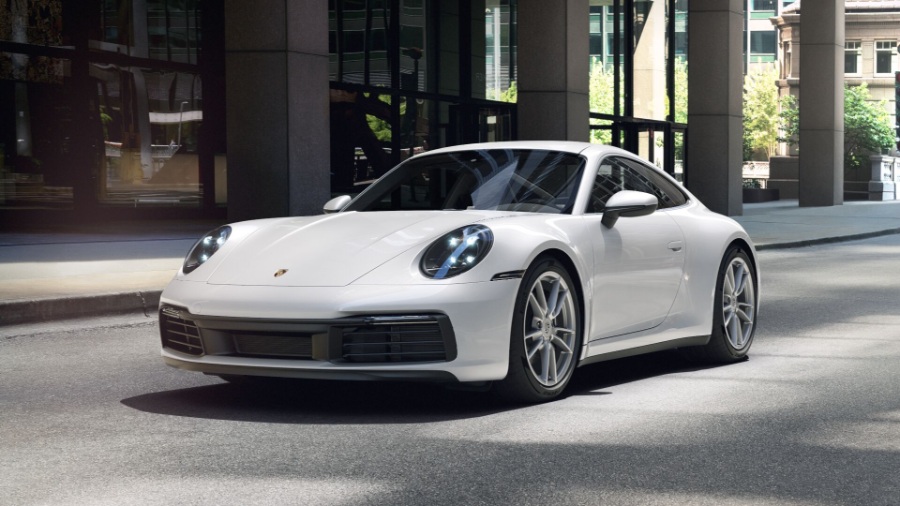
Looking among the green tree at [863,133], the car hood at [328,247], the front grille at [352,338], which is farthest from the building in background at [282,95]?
the green tree at [863,133]

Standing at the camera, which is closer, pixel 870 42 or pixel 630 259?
pixel 630 259

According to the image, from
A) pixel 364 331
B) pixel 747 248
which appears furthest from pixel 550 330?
pixel 747 248

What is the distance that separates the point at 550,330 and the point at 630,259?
2.81 feet

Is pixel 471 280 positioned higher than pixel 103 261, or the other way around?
pixel 471 280

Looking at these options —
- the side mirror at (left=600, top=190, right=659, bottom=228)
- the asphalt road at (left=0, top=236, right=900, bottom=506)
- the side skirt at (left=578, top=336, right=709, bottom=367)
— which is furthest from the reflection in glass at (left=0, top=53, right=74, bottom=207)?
the side mirror at (left=600, top=190, right=659, bottom=228)

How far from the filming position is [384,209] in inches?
291

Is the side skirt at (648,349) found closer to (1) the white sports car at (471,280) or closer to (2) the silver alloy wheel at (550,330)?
(1) the white sports car at (471,280)

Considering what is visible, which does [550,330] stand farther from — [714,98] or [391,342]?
[714,98]

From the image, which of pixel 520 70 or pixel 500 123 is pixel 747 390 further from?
pixel 500 123

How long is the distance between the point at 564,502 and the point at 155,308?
7048 millimetres

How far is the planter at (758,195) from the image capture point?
4809 centimetres

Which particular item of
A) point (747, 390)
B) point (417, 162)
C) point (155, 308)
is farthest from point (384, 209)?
point (155, 308)

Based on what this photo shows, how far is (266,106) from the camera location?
17953mm

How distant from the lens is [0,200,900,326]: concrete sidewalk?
33.6 feet
